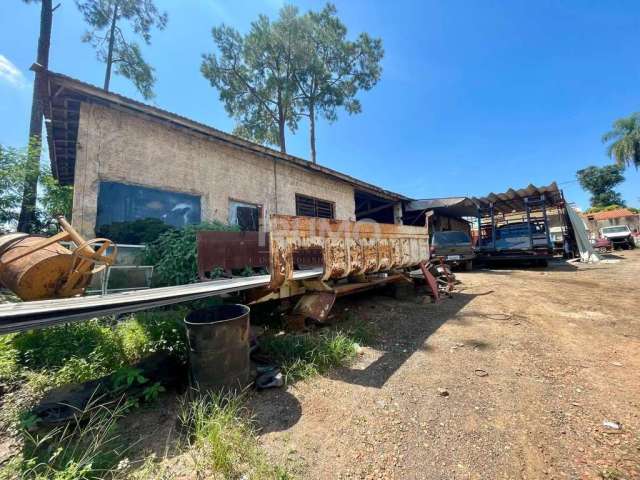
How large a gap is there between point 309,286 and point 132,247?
3.73 m

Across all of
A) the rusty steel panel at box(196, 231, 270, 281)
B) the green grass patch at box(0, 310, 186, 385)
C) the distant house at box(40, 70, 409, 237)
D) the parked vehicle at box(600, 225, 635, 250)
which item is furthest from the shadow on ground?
the parked vehicle at box(600, 225, 635, 250)

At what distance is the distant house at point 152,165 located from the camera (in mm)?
5160

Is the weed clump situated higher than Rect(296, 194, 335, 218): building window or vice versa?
Rect(296, 194, 335, 218): building window

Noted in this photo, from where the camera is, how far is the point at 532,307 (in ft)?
15.1

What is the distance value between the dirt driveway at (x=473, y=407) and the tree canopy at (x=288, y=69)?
15.8 metres

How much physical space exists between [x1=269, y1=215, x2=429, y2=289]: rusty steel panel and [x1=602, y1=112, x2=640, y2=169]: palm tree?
42.3 m

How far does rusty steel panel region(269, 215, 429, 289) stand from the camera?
9.53ft

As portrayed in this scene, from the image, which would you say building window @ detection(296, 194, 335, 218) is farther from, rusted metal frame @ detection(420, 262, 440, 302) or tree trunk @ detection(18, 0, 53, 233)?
tree trunk @ detection(18, 0, 53, 233)

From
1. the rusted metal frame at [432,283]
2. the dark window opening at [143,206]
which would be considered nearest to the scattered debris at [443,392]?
the rusted metal frame at [432,283]

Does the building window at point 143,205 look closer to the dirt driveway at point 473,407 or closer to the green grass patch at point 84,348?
the green grass patch at point 84,348

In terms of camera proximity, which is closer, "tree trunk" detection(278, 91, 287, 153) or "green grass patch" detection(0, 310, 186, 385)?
"green grass patch" detection(0, 310, 186, 385)

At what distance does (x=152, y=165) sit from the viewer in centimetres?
599

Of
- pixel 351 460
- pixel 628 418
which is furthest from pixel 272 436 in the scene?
pixel 628 418

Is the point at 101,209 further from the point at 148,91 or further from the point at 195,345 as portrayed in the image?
the point at 148,91
